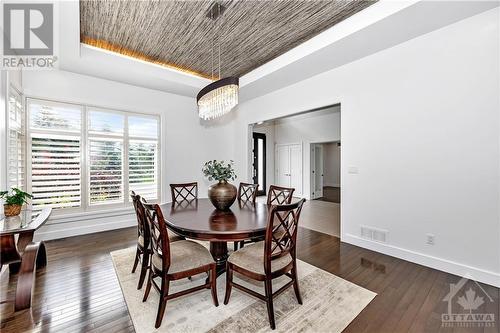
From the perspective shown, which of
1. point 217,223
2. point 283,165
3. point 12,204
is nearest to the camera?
point 217,223

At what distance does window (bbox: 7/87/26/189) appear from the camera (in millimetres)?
2818

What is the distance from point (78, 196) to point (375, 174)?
4948 mm

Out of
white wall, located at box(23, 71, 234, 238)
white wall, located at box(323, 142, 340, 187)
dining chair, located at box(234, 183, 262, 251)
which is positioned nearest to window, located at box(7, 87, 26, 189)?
white wall, located at box(23, 71, 234, 238)

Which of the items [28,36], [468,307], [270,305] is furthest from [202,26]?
[468,307]

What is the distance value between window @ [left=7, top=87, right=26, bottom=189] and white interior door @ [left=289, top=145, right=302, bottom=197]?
682 cm

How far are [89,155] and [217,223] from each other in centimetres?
329

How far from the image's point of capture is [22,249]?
90.1 inches

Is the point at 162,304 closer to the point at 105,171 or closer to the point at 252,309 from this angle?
the point at 252,309

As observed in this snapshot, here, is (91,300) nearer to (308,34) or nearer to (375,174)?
(375,174)

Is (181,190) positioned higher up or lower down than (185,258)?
higher up

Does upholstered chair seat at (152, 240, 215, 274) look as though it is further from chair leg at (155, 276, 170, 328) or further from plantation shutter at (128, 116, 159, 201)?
plantation shutter at (128, 116, 159, 201)

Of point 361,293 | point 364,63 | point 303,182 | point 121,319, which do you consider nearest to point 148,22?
point 364,63

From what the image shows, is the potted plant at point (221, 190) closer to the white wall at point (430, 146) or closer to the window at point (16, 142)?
the white wall at point (430, 146)

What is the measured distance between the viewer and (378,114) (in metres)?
3.12
